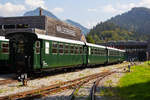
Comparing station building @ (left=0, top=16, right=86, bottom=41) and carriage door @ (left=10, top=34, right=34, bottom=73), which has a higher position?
station building @ (left=0, top=16, right=86, bottom=41)

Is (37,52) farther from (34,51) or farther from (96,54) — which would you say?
(96,54)

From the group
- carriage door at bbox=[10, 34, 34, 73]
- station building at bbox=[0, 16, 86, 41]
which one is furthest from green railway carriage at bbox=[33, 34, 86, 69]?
station building at bbox=[0, 16, 86, 41]

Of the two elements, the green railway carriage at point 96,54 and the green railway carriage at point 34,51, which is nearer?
the green railway carriage at point 34,51

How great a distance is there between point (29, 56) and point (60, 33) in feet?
87.9

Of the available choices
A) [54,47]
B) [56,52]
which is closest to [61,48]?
[56,52]

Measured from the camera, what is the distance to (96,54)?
25.2 meters

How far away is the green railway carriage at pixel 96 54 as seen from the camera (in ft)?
75.7

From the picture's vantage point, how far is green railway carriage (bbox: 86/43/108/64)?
23.1m

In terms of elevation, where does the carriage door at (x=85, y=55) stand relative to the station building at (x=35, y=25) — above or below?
below

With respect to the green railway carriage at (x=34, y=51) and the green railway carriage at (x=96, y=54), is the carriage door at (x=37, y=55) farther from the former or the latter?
the green railway carriage at (x=96, y=54)

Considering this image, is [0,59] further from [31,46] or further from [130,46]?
[130,46]

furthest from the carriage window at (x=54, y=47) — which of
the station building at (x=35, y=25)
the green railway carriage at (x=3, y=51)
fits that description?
the station building at (x=35, y=25)

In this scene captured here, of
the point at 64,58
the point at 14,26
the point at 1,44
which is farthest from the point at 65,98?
the point at 14,26

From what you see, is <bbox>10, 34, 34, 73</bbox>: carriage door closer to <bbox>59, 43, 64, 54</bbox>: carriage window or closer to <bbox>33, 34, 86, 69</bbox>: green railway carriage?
<bbox>33, 34, 86, 69</bbox>: green railway carriage
